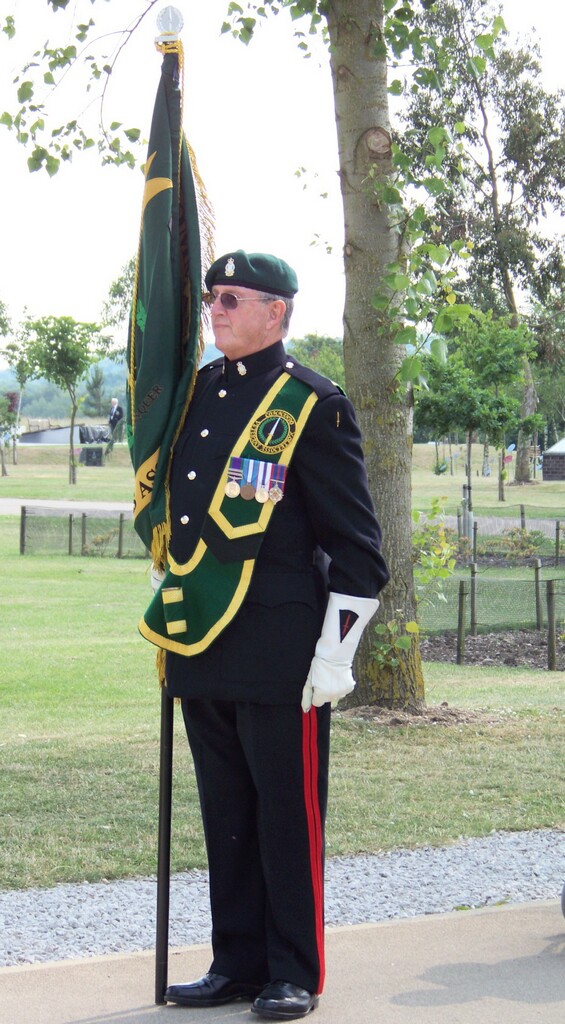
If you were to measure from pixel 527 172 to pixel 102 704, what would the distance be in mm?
36483

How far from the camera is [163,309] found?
3658mm

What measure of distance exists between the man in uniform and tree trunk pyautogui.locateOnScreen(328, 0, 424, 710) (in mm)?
4331

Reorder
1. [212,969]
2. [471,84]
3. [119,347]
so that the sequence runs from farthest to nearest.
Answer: [119,347] < [471,84] < [212,969]

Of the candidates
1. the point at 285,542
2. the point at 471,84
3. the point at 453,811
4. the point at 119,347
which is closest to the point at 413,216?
the point at 453,811

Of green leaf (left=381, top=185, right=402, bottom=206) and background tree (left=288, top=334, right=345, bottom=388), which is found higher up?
background tree (left=288, top=334, right=345, bottom=388)

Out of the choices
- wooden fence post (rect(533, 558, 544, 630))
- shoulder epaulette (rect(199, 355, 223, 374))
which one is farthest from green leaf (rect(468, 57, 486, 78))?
wooden fence post (rect(533, 558, 544, 630))

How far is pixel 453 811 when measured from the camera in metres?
5.71

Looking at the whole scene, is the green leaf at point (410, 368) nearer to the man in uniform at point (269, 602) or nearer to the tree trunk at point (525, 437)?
the man in uniform at point (269, 602)

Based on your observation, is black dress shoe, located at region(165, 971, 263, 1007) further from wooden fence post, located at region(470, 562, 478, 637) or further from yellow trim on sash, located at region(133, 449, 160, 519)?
wooden fence post, located at region(470, 562, 478, 637)

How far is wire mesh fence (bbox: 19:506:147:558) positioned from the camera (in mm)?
26016

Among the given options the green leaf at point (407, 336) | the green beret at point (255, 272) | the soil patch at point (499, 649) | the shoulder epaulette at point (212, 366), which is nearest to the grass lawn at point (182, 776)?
the soil patch at point (499, 649)

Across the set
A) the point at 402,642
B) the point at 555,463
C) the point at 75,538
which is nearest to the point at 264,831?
the point at 402,642

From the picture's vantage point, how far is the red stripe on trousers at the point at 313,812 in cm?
350

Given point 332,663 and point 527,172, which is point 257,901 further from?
point 527,172
